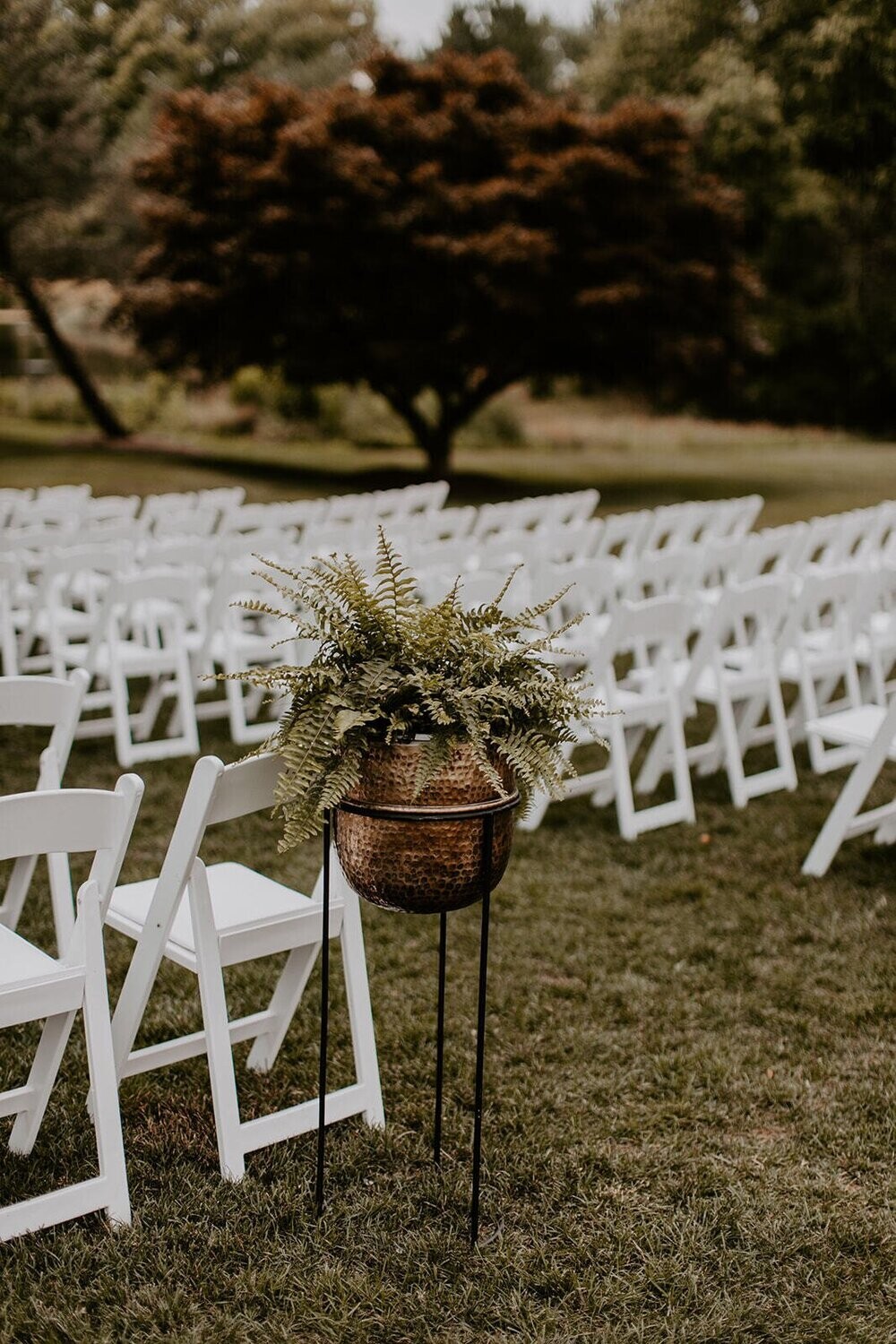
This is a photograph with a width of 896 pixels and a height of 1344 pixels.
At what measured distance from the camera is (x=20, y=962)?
9.90 feet

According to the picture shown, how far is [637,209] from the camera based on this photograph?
19.8 m

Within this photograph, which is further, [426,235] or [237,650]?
[426,235]

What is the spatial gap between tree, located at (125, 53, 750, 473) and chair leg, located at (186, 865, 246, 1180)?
1652 cm

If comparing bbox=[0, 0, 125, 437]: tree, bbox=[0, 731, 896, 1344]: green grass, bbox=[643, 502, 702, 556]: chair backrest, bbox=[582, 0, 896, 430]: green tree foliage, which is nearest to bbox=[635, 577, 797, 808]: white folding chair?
bbox=[0, 731, 896, 1344]: green grass

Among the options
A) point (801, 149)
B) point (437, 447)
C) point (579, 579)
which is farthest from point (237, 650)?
point (801, 149)

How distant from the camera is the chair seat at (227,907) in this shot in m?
3.27

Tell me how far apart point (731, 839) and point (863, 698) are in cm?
260

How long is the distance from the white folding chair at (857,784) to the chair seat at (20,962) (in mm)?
3405

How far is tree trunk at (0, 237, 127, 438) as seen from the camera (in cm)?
2061

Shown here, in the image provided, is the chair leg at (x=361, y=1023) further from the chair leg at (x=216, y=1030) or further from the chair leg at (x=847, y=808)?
the chair leg at (x=847, y=808)

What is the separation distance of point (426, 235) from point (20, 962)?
58.2 ft

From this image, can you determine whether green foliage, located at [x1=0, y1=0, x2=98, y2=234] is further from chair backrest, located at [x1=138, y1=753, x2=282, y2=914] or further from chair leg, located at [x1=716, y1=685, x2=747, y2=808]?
chair backrest, located at [x1=138, y1=753, x2=282, y2=914]

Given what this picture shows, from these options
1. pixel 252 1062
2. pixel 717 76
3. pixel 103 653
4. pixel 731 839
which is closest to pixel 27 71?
pixel 717 76

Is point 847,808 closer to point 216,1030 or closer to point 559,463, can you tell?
point 216,1030
